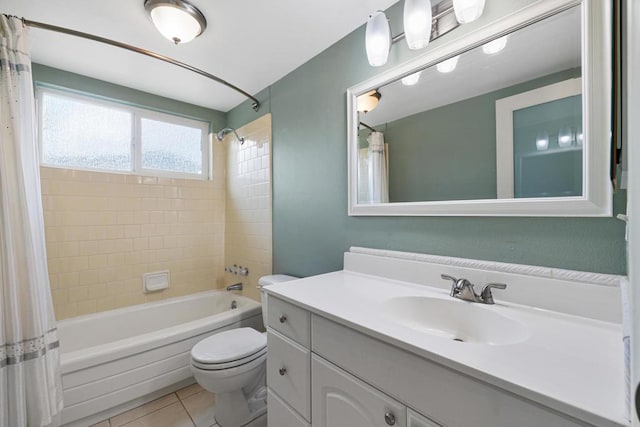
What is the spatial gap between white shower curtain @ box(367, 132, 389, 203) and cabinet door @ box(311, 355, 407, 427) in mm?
841

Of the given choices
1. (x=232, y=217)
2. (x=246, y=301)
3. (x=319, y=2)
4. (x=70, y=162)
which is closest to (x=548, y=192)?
(x=319, y=2)

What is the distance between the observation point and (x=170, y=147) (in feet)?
8.31

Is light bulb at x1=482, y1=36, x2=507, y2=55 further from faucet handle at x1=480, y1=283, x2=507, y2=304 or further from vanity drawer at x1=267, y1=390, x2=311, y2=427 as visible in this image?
vanity drawer at x1=267, y1=390, x2=311, y2=427

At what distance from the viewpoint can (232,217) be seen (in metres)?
2.68

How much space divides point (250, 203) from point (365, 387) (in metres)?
1.92

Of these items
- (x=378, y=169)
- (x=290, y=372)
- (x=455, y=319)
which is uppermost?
(x=378, y=169)

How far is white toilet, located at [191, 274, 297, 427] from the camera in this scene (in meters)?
1.41

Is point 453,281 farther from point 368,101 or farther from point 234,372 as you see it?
point 234,372

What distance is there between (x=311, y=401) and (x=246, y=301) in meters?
1.52

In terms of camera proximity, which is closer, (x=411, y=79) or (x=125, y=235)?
(x=411, y=79)

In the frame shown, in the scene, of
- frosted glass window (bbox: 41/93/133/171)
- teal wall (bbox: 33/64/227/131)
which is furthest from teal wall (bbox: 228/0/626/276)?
frosted glass window (bbox: 41/93/133/171)

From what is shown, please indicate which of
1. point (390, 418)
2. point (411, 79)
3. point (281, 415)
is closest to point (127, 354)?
point (281, 415)

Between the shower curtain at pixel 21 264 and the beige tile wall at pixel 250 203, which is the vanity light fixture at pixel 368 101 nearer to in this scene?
the beige tile wall at pixel 250 203

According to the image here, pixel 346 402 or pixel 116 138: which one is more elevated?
pixel 116 138
